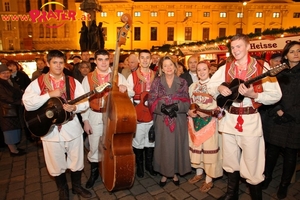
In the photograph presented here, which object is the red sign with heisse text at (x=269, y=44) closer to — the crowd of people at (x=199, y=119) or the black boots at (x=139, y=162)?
the crowd of people at (x=199, y=119)

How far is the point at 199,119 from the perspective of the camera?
380 centimetres

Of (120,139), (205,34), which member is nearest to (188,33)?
(205,34)

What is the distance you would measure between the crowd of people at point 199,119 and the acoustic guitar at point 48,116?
0.08 meters

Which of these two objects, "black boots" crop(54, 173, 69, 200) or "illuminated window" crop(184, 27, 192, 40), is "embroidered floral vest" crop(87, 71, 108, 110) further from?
"illuminated window" crop(184, 27, 192, 40)

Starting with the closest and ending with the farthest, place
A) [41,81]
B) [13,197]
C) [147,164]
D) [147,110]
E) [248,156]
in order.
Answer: [248,156], [41,81], [13,197], [147,110], [147,164]

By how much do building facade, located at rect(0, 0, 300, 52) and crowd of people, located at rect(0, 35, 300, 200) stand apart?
132 feet

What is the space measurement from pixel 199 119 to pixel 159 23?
139 feet

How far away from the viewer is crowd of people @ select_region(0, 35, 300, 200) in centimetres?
301

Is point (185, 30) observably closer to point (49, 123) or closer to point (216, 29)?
point (216, 29)

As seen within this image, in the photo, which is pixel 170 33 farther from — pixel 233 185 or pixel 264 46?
pixel 233 185

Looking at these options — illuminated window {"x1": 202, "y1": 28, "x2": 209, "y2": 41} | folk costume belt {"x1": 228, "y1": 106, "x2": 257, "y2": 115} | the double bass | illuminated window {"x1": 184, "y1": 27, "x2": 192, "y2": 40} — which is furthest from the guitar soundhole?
illuminated window {"x1": 202, "y1": 28, "x2": 209, "y2": 41}

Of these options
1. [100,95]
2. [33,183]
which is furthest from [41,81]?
[33,183]

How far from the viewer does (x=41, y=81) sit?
3.33 meters

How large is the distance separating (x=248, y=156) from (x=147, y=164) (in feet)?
6.77
